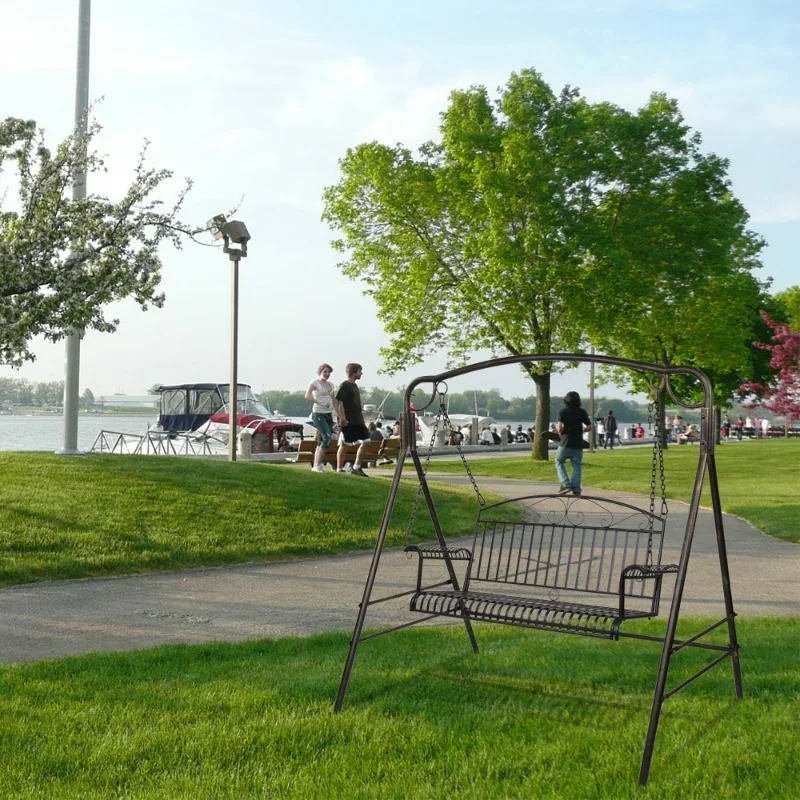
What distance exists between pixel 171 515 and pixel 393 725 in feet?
24.1

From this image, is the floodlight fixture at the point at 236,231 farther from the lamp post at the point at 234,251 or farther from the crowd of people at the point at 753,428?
the crowd of people at the point at 753,428

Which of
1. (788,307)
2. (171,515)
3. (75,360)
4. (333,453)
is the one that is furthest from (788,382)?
(788,307)

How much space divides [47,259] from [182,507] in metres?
3.51

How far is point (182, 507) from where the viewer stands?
1182 centimetres

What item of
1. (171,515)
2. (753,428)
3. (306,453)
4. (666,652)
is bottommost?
(171,515)

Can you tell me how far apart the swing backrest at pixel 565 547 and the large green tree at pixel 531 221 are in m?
13.2

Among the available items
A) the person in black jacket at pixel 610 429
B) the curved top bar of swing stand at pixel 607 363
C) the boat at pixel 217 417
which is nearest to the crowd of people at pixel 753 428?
the person in black jacket at pixel 610 429

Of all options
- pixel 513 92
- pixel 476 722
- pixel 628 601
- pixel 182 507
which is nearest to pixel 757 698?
pixel 476 722

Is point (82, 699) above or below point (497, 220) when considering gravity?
below

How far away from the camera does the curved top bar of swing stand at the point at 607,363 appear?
4.48 meters

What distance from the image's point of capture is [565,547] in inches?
488

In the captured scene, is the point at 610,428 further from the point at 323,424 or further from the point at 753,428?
the point at 323,424

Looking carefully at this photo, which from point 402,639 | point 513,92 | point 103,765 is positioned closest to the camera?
point 103,765

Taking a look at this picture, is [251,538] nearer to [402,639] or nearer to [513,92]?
[402,639]
